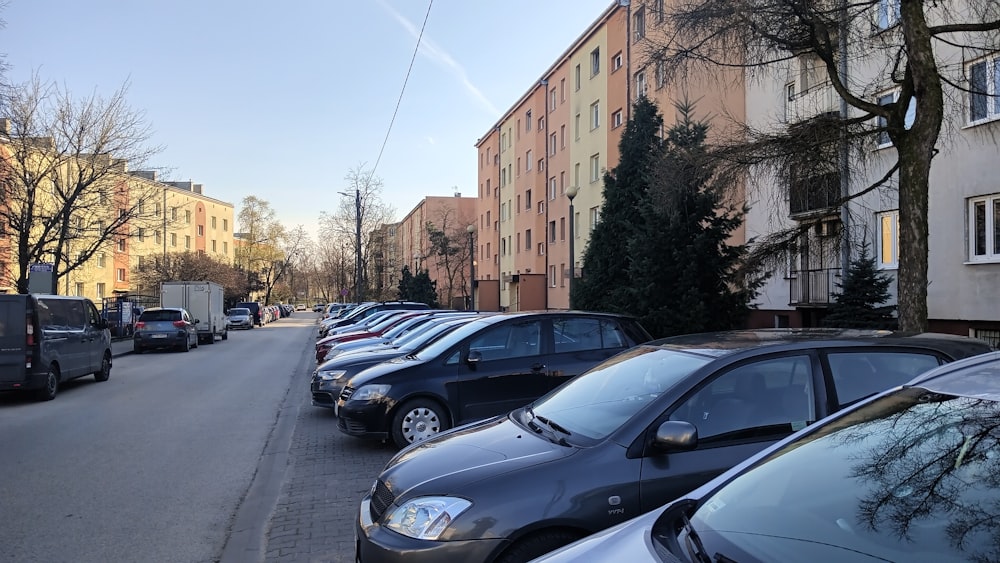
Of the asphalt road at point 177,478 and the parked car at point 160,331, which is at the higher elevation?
the parked car at point 160,331

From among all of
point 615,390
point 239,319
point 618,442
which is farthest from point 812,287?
point 239,319

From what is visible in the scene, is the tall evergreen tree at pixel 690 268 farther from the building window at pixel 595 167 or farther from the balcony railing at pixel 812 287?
the building window at pixel 595 167

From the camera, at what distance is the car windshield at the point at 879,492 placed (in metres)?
1.86

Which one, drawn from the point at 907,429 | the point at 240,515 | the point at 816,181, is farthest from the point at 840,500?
the point at 816,181

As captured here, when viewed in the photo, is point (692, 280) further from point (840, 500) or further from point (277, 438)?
point (840, 500)

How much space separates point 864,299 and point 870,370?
12.3 m

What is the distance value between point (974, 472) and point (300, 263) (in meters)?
104

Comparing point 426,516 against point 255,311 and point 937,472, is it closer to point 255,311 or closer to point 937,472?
point 937,472

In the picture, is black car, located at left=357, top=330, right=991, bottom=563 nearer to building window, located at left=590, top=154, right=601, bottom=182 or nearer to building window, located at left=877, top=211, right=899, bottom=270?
building window, located at left=877, top=211, right=899, bottom=270

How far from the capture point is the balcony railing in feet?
59.8

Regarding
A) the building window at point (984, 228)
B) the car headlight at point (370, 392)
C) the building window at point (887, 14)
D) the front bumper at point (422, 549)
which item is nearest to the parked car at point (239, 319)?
the car headlight at point (370, 392)

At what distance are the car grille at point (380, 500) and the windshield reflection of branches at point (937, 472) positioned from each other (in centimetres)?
236

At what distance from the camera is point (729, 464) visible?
3771 millimetres

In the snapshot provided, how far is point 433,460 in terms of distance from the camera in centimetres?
397
